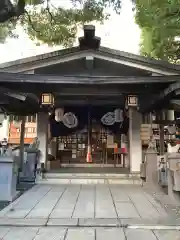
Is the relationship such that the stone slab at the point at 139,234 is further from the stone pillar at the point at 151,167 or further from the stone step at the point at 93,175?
the stone step at the point at 93,175

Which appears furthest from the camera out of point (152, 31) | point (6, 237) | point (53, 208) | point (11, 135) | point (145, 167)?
point (11, 135)

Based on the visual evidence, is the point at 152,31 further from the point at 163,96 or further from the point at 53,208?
the point at 53,208

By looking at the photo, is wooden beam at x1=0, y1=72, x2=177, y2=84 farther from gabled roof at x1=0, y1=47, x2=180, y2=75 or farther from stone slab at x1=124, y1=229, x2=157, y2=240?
stone slab at x1=124, y1=229, x2=157, y2=240

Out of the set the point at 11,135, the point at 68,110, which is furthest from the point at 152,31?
the point at 11,135

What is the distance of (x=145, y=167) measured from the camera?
9703mm

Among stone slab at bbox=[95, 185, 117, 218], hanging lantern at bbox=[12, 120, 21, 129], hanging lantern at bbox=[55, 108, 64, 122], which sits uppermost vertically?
hanging lantern at bbox=[55, 108, 64, 122]

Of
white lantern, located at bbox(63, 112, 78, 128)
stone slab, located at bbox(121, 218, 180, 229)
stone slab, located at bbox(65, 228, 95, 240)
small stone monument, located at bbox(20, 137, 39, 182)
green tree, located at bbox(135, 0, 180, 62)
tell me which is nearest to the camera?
stone slab, located at bbox(65, 228, 95, 240)

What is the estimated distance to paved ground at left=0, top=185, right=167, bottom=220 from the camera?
5730 millimetres

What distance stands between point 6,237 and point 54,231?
84 cm

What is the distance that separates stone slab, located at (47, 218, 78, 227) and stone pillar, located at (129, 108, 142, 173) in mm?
6134

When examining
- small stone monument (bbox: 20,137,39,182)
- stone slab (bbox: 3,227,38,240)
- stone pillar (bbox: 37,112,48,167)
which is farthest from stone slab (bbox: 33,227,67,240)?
stone pillar (bbox: 37,112,48,167)

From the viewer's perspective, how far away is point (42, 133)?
1133 cm

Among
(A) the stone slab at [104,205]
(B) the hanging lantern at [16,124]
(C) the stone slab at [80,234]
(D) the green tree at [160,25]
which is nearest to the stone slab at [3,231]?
(C) the stone slab at [80,234]

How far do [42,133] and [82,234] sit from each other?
23.3 feet
